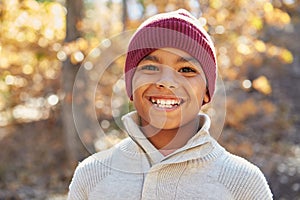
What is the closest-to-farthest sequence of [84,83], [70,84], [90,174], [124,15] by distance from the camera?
[90,174] < [124,15] < [84,83] < [70,84]

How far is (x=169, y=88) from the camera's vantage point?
71.9 inches

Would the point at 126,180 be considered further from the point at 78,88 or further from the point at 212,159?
the point at 78,88

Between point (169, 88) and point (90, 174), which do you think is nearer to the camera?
point (169, 88)

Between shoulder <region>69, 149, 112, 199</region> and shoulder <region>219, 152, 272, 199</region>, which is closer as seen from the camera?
shoulder <region>219, 152, 272, 199</region>

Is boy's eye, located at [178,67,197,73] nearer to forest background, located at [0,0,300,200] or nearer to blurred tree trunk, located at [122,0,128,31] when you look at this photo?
forest background, located at [0,0,300,200]

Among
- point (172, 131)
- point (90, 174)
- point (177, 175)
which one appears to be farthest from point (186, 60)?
point (90, 174)

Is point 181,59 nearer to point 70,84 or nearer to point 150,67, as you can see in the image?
point 150,67

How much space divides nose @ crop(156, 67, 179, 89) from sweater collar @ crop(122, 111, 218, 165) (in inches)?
7.6

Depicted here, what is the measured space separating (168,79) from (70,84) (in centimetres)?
411

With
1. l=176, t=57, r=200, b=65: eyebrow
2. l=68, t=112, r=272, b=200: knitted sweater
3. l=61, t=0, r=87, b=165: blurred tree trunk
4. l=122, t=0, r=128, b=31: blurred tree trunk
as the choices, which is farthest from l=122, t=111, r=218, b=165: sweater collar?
l=61, t=0, r=87, b=165: blurred tree trunk

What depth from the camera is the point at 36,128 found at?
690cm

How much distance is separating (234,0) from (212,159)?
3.08m

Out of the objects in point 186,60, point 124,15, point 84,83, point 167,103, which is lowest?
point 84,83

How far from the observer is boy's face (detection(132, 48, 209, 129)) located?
183 cm
